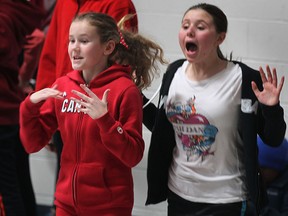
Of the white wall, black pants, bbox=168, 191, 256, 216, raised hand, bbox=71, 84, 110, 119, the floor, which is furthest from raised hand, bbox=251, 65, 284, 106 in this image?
the floor

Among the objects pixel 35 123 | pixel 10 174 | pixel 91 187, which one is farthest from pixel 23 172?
pixel 91 187

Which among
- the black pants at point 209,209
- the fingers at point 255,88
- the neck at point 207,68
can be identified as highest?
the neck at point 207,68

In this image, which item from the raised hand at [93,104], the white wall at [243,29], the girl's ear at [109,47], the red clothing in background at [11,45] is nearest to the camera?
the raised hand at [93,104]

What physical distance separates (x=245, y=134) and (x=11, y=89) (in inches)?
50.6

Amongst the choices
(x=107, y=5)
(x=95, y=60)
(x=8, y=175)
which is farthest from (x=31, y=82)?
(x=95, y=60)

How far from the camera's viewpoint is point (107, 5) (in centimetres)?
268

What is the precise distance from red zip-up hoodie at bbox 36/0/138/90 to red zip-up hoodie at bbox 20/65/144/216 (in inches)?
18.2

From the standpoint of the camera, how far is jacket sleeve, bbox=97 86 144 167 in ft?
6.68

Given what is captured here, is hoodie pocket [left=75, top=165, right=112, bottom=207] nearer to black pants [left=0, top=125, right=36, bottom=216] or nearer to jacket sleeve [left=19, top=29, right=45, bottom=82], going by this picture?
black pants [left=0, top=125, right=36, bottom=216]

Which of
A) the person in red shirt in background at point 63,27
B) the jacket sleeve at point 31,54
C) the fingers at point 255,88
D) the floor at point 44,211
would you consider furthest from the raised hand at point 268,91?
the floor at point 44,211

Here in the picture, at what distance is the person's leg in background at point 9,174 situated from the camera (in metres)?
2.94

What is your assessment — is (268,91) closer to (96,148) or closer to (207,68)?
(207,68)

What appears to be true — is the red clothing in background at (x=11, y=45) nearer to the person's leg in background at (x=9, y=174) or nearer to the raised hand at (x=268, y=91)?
the person's leg in background at (x=9, y=174)

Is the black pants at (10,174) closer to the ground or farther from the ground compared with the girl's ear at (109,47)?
closer to the ground
